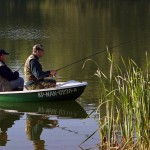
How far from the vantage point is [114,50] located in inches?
974

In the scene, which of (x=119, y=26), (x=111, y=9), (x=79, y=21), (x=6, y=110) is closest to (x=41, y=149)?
(x=6, y=110)

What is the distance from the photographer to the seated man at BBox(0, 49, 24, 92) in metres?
12.6

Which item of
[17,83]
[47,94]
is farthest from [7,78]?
[47,94]

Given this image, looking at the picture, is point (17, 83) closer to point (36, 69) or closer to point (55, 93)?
point (36, 69)

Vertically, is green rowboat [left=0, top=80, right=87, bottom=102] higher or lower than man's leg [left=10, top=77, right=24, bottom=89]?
lower

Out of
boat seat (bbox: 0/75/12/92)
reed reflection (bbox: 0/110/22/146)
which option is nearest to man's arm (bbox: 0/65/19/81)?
boat seat (bbox: 0/75/12/92)

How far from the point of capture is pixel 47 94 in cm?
1282

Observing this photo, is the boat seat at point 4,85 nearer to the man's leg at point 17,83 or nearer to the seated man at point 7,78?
the seated man at point 7,78

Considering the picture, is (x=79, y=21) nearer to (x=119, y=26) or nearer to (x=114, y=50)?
(x=119, y=26)

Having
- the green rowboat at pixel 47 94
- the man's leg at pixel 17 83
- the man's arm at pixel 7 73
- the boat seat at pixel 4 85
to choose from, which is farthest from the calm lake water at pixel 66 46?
the man's arm at pixel 7 73

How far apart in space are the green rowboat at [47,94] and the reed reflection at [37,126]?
35.9 inches

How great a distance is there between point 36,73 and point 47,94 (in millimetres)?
602

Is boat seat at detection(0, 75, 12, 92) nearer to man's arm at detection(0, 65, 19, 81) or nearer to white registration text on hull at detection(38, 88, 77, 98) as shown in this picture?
man's arm at detection(0, 65, 19, 81)

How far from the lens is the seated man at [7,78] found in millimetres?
12586
